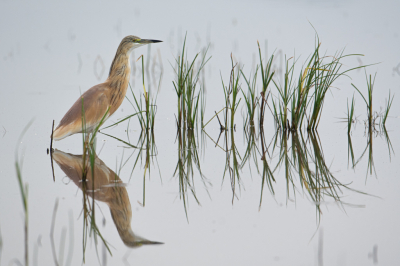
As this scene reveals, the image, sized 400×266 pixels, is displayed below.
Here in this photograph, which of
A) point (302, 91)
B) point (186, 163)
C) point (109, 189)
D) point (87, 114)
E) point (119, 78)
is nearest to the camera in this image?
point (109, 189)

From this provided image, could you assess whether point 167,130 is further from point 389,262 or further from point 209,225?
point 389,262

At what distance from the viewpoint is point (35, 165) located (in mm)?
3881

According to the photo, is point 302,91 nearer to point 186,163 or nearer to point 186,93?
point 186,93

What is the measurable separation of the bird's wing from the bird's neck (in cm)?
14

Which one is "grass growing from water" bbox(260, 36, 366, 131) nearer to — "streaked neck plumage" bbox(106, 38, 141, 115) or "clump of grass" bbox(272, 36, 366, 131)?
"clump of grass" bbox(272, 36, 366, 131)

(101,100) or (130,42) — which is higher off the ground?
(130,42)

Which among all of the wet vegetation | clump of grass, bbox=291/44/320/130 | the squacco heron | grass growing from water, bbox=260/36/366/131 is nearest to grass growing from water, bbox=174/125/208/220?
the wet vegetation

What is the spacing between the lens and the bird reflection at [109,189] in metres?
2.51

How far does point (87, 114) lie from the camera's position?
462 centimetres

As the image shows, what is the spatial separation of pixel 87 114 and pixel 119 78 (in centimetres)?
69

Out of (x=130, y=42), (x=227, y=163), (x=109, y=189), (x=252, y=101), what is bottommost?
(x=109, y=189)

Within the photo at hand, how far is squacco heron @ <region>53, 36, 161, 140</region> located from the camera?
4.57 meters

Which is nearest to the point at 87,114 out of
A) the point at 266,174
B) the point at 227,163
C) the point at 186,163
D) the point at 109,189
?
the point at 186,163

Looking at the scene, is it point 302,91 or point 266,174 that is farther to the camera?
point 302,91
